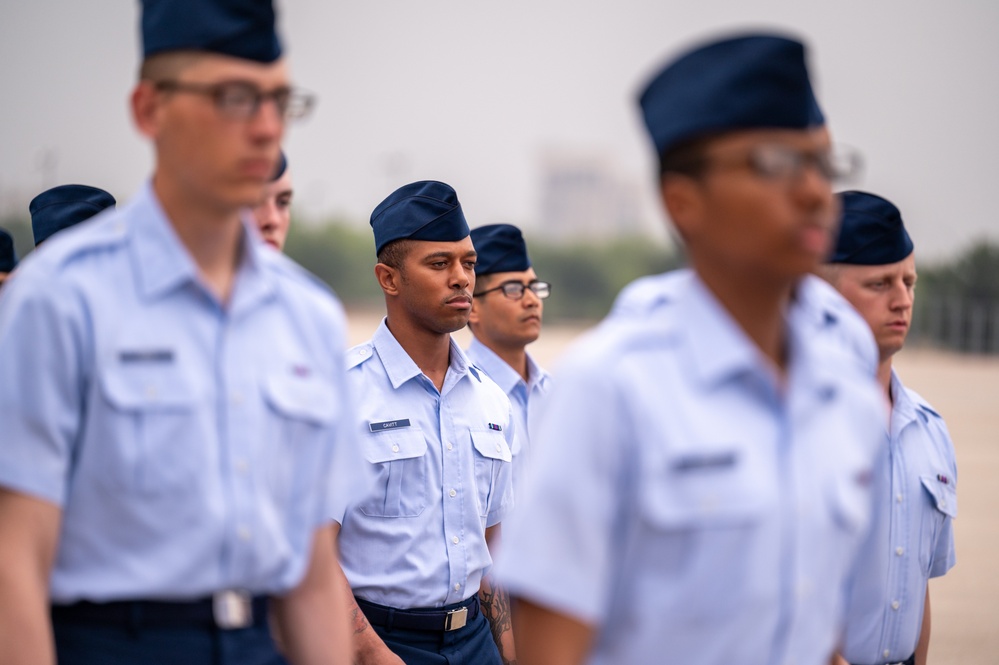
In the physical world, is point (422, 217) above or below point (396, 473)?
above

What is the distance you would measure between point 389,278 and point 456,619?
1.69m

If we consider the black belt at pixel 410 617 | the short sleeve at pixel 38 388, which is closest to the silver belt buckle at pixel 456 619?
the black belt at pixel 410 617

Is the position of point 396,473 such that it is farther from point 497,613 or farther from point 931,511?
point 931,511

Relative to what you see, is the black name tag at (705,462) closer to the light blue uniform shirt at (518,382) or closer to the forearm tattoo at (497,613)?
the forearm tattoo at (497,613)

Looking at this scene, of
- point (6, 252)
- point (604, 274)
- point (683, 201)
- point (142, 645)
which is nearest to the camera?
point (683, 201)

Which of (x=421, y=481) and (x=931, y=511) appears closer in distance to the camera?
(x=931, y=511)

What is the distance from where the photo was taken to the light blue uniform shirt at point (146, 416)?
2.53m

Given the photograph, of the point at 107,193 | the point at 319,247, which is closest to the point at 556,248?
the point at 319,247

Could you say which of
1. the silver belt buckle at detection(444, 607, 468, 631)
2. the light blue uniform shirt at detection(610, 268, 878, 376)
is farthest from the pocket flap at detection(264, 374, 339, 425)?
the silver belt buckle at detection(444, 607, 468, 631)

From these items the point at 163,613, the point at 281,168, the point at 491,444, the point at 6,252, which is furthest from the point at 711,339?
the point at 6,252

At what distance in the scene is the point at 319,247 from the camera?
57656mm

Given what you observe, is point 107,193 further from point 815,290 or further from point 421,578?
point 815,290

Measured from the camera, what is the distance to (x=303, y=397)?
110 inches

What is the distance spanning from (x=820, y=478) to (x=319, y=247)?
5608 cm
